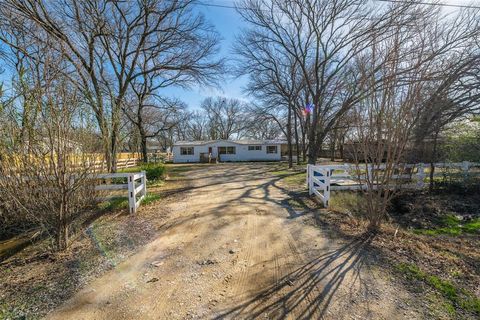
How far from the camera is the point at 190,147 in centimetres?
2806

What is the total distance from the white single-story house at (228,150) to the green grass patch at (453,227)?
2291 cm

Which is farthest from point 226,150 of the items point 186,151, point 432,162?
point 432,162

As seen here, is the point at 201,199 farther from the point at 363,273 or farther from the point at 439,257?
the point at 439,257

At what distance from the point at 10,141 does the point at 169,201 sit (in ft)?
12.8

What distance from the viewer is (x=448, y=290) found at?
245cm

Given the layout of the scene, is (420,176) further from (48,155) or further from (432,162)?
(48,155)

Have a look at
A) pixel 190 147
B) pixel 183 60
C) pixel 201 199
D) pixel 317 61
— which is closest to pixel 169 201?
pixel 201 199

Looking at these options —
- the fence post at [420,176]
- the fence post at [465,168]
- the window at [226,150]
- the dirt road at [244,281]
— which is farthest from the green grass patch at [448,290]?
the window at [226,150]

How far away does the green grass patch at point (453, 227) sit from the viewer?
4.79 metres

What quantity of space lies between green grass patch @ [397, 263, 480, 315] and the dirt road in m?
0.38

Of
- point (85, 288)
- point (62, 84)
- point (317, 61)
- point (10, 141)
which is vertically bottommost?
point (85, 288)

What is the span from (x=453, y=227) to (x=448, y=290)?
152 inches

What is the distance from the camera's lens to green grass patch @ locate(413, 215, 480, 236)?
189 inches

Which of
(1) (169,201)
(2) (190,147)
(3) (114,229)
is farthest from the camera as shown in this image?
(2) (190,147)
